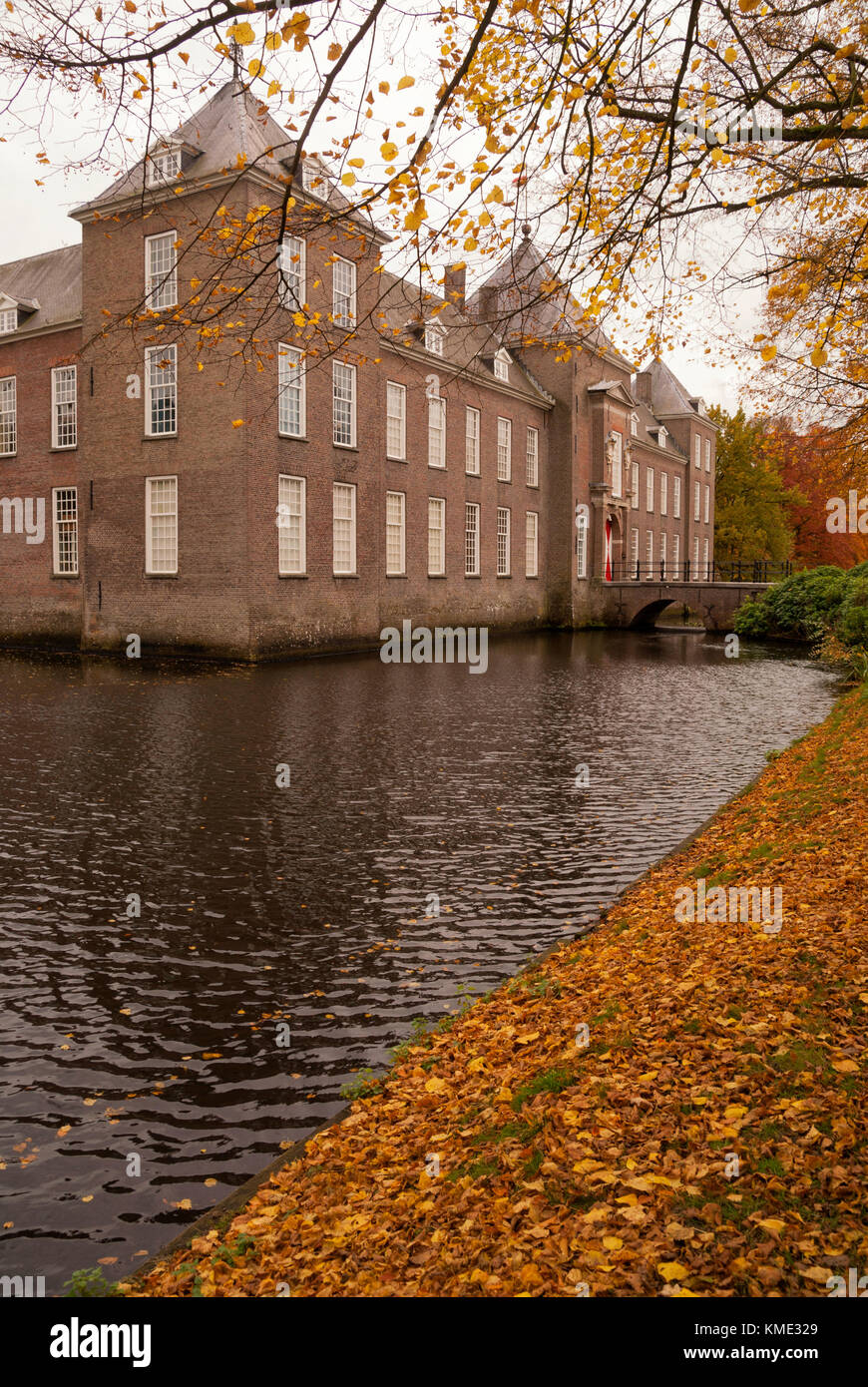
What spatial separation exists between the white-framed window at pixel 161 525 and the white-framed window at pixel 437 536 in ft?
35.6

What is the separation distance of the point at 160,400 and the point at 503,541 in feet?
58.7

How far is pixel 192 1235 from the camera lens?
3582 millimetres

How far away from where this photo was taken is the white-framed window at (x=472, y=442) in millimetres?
37188

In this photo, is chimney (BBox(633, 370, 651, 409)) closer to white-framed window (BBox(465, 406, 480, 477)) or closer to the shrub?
the shrub

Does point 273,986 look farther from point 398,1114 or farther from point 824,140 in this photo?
point 824,140

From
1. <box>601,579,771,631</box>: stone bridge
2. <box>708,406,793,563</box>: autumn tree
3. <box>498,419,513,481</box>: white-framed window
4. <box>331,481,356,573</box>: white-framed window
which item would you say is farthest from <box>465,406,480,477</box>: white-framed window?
<box>708,406,793,563</box>: autumn tree

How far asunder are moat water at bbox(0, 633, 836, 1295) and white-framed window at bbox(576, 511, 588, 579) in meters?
27.9

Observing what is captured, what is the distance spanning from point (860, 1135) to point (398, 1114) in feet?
6.33

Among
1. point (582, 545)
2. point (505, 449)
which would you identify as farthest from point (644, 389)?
point (505, 449)

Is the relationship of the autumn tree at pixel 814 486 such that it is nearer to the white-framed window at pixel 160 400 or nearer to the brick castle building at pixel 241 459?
the brick castle building at pixel 241 459

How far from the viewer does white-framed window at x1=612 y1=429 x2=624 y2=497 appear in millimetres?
47031

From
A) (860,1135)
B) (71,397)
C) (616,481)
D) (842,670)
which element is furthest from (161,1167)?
(616,481)

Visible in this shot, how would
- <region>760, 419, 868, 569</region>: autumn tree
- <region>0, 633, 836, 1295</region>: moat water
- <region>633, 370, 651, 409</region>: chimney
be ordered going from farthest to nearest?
1. <region>633, 370, 651, 409</region>: chimney
2. <region>760, 419, 868, 569</region>: autumn tree
3. <region>0, 633, 836, 1295</region>: moat water

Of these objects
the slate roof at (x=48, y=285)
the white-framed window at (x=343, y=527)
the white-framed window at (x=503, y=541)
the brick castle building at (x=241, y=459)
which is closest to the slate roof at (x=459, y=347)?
the brick castle building at (x=241, y=459)
